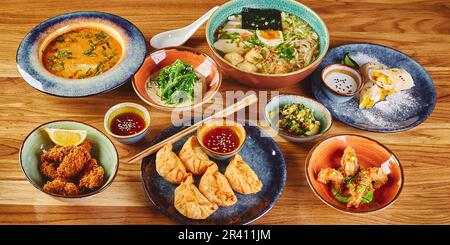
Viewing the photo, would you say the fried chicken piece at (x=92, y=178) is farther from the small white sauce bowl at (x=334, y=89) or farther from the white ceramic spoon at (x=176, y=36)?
the small white sauce bowl at (x=334, y=89)

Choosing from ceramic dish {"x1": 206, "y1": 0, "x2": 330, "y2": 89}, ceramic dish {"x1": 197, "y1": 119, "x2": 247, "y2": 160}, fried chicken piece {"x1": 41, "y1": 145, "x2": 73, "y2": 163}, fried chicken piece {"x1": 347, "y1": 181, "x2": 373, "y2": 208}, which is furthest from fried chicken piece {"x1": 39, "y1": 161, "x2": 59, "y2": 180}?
A: fried chicken piece {"x1": 347, "y1": 181, "x2": 373, "y2": 208}

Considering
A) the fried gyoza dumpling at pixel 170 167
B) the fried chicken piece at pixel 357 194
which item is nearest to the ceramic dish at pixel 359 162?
the fried chicken piece at pixel 357 194

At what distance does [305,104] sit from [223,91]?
1.51 feet

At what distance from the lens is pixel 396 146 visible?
217cm

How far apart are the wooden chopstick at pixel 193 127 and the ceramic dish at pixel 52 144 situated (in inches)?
4.9

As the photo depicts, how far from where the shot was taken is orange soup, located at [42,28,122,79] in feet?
7.36

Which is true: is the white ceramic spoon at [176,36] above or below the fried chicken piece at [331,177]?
above

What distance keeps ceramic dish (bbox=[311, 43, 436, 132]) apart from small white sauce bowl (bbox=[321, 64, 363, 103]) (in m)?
0.04

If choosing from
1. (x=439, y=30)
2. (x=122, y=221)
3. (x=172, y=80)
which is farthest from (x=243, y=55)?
(x=439, y=30)

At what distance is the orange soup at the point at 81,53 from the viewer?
7.36 ft

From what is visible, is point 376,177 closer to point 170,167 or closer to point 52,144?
point 170,167

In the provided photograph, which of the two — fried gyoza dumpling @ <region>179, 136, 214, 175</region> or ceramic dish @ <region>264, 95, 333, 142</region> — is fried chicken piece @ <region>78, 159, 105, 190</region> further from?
ceramic dish @ <region>264, 95, 333, 142</region>

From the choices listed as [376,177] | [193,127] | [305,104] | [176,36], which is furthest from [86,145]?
[376,177]

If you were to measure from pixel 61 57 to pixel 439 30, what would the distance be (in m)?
2.42
